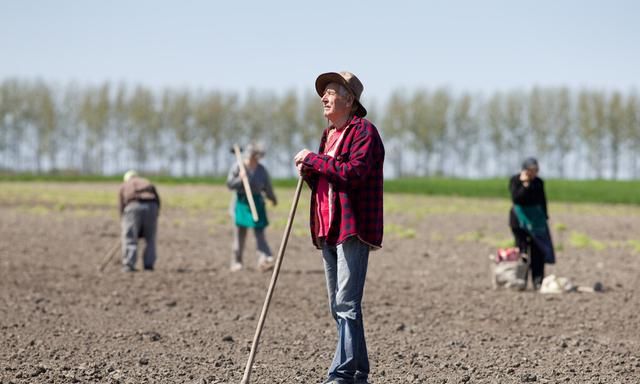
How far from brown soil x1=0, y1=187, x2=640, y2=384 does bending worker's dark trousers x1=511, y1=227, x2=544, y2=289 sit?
598 millimetres

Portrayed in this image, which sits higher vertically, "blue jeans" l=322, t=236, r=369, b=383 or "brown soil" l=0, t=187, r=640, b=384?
"blue jeans" l=322, t=236, r=369, b=383

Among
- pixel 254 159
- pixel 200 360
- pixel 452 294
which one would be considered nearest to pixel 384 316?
pixel 452 294

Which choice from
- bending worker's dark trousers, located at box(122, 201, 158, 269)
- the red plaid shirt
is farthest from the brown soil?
the red plaid shirt

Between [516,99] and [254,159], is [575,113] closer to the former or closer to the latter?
[516,99]

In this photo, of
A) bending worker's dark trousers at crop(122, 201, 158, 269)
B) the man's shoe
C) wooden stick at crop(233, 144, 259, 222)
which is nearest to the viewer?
the man's shoe

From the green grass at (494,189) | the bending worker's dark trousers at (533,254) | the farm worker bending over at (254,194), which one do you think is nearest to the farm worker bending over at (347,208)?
the bending worker's dark trousers at (533,254)

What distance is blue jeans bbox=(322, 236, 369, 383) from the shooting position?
5.77 m

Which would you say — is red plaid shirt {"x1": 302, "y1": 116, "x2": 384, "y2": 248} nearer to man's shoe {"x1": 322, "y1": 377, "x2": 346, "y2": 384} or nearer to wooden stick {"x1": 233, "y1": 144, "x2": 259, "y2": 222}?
man's shoe {"x1": 322, "y1": 377, "x2": 346, "y2": 384}

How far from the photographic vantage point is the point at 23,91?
301 ft

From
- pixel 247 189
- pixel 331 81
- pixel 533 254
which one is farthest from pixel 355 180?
pixel 247 189

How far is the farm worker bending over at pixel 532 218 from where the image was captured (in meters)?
12.6

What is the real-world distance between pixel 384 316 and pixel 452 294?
243 centimetres

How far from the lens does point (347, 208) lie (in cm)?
574

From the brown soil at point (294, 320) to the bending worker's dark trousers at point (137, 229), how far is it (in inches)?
13.6
